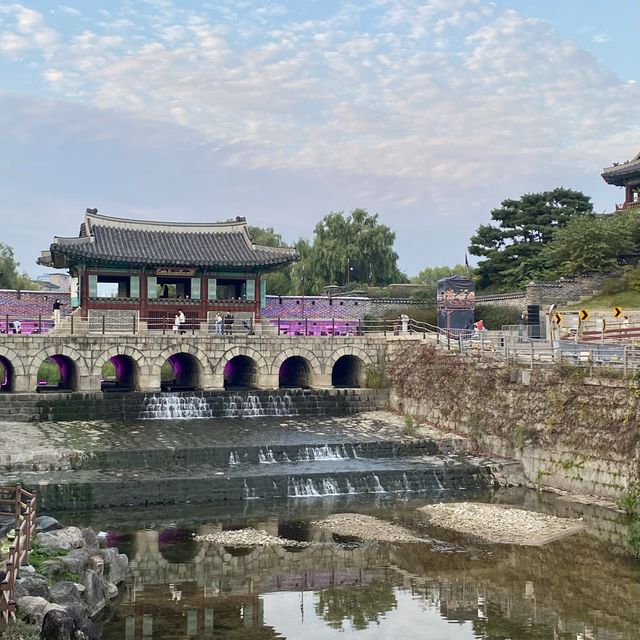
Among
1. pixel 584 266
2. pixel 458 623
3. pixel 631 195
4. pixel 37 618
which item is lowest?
pixel 458 623

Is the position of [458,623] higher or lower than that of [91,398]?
lower

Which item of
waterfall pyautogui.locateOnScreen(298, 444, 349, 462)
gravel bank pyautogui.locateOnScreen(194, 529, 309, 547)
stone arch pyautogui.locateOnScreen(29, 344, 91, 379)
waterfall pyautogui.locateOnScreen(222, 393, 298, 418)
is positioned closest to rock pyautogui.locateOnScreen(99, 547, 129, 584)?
gravel bank pyautogui.locateOnScreen(194, 529, 309, 547)

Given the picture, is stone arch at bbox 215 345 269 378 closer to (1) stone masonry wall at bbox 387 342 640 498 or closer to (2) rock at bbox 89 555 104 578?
(1) stone masonry wall at bbox 387 342 640 498

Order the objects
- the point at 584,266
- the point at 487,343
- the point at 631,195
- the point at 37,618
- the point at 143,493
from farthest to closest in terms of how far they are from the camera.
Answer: the point at 631,195 → the point at 584,266 → the point at 487,343 → the point at 143,493 → the point at 37,618

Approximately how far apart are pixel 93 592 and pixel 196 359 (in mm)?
24955

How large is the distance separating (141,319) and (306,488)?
20.1 meters

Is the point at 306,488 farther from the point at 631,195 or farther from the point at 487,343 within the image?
the point at 631,195

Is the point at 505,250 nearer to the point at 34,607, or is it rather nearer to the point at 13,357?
the point at 13,357

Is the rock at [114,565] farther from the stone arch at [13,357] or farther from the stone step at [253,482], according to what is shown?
the stone arch at [13,357]

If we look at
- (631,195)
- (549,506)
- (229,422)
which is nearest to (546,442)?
(549,506)

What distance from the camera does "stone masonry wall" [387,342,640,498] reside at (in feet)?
89.7

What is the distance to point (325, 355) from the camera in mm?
44125

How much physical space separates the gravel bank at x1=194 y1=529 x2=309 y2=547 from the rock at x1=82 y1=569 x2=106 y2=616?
5413 mm

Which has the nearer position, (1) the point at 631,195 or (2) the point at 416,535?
(2) the point at 416,535
